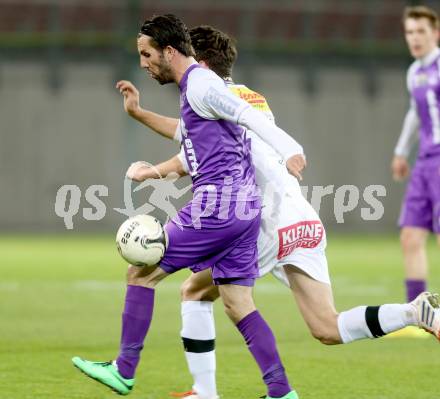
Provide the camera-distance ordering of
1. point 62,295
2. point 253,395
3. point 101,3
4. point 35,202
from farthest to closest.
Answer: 1. point 101,3
2. point 35,202
3. point 62,295
4. point 253,395

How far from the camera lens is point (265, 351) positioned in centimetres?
514

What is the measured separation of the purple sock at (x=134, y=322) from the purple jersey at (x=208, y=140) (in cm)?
56

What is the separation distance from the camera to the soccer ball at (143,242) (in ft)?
→ 16.4

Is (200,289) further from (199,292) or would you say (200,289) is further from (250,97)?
(250,97)

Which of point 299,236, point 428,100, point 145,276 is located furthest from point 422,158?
point 145,276

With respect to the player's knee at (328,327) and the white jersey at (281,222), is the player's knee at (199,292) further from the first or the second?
the player's knee at (328,327)

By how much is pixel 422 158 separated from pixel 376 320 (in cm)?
361

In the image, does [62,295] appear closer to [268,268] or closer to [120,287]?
[120,287]

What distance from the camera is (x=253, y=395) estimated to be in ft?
19.0

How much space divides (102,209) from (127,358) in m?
15.6

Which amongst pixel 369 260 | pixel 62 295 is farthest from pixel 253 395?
pixel 369 260

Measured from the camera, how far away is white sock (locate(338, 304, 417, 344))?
5.18 meters

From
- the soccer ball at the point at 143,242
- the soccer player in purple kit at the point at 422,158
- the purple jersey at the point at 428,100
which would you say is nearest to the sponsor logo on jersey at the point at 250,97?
the soccer ball at the point at 143,242

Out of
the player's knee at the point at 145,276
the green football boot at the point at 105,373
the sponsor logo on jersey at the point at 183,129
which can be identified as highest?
the sponsor logo on jersey at the point at 183,129
